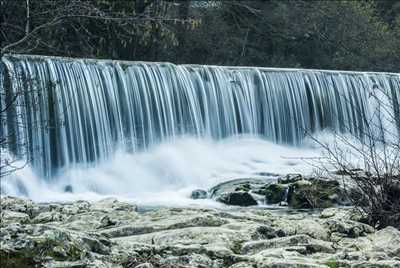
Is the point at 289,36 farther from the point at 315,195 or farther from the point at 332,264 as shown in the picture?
the point at 332,264

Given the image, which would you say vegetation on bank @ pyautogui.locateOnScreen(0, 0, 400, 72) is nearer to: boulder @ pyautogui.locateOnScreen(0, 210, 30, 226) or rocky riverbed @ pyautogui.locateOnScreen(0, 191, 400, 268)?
boulder @ pyautogui.locateOnScreen(0, 210, 30, 226)

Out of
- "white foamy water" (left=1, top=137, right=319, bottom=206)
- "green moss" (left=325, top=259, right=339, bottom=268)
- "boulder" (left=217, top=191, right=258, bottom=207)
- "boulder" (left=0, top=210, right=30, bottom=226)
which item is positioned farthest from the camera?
"white foamy water" (left=1, top=137, right=319, bottom=206)

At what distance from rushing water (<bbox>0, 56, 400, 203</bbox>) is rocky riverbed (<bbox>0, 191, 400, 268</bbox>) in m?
4.77

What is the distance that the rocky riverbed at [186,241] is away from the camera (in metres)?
4.13

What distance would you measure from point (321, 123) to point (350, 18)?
9.46 metres

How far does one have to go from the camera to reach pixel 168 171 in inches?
627

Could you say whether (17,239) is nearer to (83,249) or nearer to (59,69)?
(83,249)

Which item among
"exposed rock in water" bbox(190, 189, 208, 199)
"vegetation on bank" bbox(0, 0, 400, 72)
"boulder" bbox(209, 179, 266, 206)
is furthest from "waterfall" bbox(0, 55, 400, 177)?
"vegetation on bank" bbox(0, 0, 400, 72)

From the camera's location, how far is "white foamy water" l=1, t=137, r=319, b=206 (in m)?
13.6

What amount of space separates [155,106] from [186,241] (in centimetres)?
1086

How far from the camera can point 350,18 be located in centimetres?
2869

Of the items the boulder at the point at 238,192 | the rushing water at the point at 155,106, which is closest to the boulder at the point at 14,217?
the rushing water at the point at 155,106

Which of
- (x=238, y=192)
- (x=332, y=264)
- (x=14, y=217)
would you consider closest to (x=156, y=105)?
(x=238, y=192)

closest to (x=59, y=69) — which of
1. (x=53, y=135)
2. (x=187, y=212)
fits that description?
(x=53, y=135)
